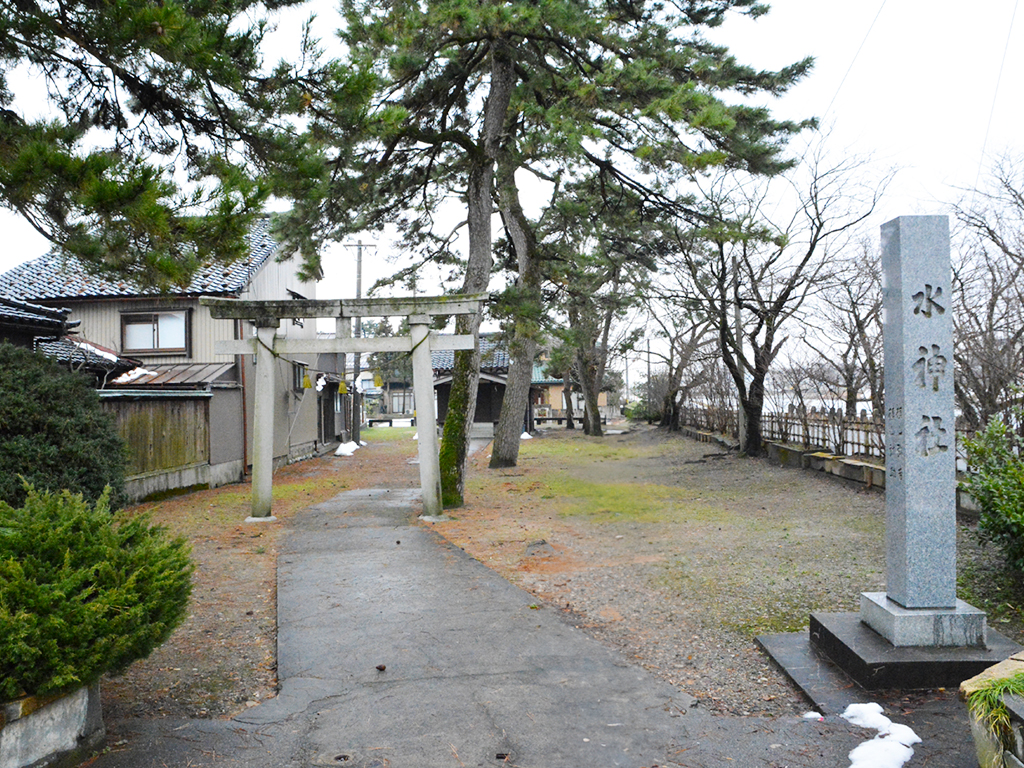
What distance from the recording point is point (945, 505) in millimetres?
4453

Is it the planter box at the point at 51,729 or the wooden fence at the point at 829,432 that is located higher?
the wooden fence at the point at 829,432

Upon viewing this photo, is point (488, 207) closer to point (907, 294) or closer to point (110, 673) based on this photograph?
point (907, 294)

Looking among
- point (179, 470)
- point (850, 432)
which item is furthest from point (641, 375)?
point (179, 470)

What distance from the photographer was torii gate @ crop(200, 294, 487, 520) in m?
10.7

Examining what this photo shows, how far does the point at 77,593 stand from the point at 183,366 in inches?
646

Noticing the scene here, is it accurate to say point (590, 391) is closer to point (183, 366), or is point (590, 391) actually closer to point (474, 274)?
point (183, 366)

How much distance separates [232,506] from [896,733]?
11.3 m

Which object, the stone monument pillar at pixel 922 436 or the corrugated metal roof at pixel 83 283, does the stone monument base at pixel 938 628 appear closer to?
the stone monument pillar at pixel 922 436

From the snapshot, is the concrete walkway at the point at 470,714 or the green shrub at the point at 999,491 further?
the green shrub at the point at 999,491

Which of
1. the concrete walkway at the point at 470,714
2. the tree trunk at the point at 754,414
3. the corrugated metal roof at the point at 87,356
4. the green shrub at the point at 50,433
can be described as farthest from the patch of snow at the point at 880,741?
the corrugated metal roof at the point at 87,356

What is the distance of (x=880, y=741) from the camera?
3521 millimetres

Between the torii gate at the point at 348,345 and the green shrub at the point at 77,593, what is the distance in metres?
7.02

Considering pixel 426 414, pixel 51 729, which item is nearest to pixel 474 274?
pixel 426 414

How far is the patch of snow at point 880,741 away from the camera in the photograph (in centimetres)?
334
